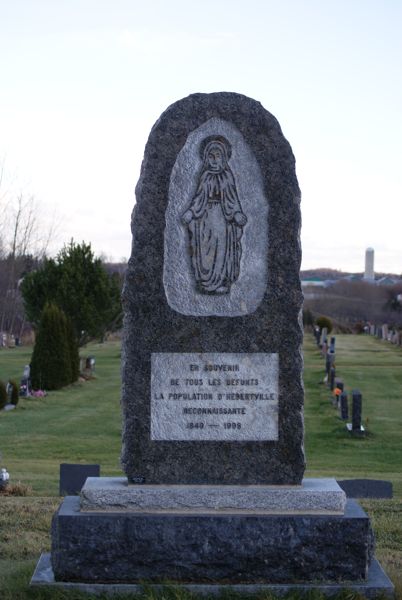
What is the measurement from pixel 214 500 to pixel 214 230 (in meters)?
1.78

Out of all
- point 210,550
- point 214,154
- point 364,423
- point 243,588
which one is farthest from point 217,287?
point 364,423

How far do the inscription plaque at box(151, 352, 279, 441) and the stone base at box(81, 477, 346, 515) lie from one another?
1.25 ft

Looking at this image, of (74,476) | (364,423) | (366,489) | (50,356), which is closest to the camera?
(366,489)

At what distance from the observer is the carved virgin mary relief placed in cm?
659

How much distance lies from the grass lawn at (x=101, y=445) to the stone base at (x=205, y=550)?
249 millimetres

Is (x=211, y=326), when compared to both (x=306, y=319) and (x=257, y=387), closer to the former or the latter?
(x=257, y=387)

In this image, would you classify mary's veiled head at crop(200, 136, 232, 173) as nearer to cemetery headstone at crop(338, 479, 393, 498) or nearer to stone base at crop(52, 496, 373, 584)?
stone base at crop(52, 496, 373, 584)

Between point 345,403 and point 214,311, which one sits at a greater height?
point 214,311

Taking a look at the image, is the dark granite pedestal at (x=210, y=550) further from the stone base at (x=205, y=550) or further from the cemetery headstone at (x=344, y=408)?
the cemetery headstone at (x=344, y=408)

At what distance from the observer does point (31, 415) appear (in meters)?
24.8

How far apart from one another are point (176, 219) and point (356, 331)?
68.7m

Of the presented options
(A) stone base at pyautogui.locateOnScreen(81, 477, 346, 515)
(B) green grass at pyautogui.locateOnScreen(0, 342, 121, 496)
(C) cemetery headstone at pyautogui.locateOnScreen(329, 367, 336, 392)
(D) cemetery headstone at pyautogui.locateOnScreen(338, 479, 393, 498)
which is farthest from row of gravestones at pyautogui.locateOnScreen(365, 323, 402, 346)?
(A) stone base at pyautogui.locateOnScreen(81, 477, 346, 515)

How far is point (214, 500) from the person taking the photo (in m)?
6.34

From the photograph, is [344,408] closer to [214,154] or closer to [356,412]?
[356,412]
